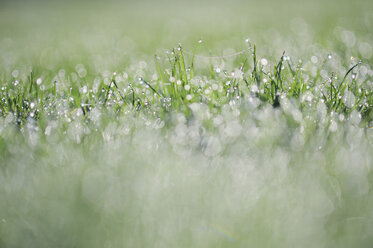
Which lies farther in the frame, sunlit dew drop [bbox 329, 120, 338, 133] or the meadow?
sunlit dew drop [bbox 329, 120, 338, 133]

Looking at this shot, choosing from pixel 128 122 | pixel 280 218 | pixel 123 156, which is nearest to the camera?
pixel 280 218

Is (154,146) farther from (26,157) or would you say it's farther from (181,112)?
(26,157)

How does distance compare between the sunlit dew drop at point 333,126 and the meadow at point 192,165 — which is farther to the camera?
the sunlit dew drop at point 333,126

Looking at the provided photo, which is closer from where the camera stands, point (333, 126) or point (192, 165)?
point (192, 165)

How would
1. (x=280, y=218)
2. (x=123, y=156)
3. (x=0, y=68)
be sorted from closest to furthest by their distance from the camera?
1. (x=280, y=218)
2. (x=123, y=156)
3. (x=0, y=68)

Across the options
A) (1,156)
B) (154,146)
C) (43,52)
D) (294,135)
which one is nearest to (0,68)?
(43,52)

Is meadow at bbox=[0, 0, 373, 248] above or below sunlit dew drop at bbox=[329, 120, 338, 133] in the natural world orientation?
below

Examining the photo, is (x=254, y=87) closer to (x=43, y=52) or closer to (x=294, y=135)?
(x=294, y=135)

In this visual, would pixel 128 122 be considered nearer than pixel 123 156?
No

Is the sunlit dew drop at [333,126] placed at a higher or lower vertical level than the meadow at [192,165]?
higher

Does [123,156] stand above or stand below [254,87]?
below
